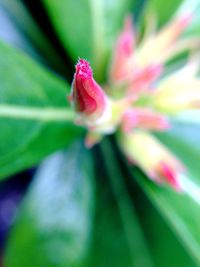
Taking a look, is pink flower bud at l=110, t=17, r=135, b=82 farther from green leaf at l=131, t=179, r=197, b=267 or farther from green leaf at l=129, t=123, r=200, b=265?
green leaf at l=131, t=179, r=197, b=267

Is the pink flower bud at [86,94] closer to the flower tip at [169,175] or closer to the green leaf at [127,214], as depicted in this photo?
the flower tip at [169,175]

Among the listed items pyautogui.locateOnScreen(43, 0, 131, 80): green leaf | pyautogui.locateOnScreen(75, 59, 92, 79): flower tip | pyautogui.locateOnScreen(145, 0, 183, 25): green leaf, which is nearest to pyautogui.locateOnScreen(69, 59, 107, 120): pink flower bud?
pyautogui.locateOnScreen(75, 59, 92, 79): flower tip

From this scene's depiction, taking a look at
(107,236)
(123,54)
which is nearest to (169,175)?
(123,54)

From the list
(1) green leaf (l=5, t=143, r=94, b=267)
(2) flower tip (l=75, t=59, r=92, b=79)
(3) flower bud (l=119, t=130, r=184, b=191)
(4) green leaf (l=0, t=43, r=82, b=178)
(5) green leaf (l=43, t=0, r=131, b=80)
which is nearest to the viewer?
(2) flower tip (l=75, t=59, r=92, b=79)

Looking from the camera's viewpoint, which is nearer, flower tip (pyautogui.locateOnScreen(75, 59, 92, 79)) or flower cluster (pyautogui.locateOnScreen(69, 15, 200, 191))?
flower tip (pyautogui.locateOnScreen(75, 59, 92, 79))

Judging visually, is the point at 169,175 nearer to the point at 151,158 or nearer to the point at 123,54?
the point at 151,158
